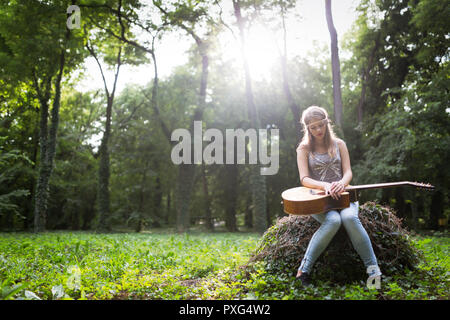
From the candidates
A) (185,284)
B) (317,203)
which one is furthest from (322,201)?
(185,284)

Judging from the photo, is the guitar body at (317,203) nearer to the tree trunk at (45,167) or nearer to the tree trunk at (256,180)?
the tree trunk at (256,180)

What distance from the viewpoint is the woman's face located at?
4062mm

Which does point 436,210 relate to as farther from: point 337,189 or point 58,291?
point 58,291

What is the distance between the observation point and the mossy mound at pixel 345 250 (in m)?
3.89

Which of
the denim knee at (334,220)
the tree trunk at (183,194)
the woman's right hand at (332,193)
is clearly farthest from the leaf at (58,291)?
the tree trunk at (183,194)

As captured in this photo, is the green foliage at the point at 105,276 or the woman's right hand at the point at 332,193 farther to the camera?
the green foliage at the point at 105,276

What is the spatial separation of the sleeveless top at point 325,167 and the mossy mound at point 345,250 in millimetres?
601

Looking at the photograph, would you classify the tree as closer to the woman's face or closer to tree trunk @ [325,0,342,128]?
tree trunk @ [325,0,342,128]

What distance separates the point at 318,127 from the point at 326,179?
26.8 inches

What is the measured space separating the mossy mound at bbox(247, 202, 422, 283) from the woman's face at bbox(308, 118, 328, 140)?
1.14 metres

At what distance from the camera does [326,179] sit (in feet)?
13.4

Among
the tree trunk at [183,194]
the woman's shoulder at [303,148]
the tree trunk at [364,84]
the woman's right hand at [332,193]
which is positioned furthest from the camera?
the tree trunk at [364,84]

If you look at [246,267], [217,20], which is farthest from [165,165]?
[246,267]
